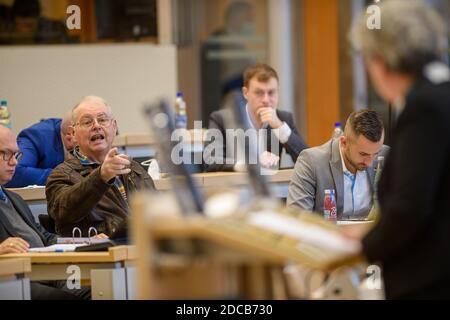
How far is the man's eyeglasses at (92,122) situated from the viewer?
5.10 metres

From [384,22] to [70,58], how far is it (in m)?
6.06

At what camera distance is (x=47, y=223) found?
5.21 meters

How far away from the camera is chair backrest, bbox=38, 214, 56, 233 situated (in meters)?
5.19

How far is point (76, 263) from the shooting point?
4.12 metres

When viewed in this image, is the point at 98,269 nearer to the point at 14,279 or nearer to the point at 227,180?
the point at 14,279

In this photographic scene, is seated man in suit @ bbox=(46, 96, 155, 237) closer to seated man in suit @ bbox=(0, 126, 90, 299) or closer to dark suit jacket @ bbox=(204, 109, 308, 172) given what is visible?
seated man in suit @ bbox=(0, 126, 90, 299)

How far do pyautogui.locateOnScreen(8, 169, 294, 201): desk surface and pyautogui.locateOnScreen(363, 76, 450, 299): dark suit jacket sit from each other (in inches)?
109

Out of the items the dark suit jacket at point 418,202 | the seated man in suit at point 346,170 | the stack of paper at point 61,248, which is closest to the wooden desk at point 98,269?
the stack of paper at point 61,248

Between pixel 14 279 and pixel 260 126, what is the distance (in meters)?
2.87

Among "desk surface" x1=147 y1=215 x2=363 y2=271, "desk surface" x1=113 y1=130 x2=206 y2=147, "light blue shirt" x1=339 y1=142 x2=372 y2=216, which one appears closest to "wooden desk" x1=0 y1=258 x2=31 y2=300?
"desk surface" x1=147 y1=215 x2=363 y2=271

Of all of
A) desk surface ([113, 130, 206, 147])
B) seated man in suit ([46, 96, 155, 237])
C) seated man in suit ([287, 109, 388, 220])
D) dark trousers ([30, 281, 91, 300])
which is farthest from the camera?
desk surface ([113, 130, 206, 147])

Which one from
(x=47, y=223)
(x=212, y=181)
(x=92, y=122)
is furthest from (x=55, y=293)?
(x=212, y=181)

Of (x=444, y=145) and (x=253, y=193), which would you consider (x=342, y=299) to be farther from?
(x=444, y=145)

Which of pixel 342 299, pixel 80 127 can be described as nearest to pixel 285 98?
pixel 80 127
